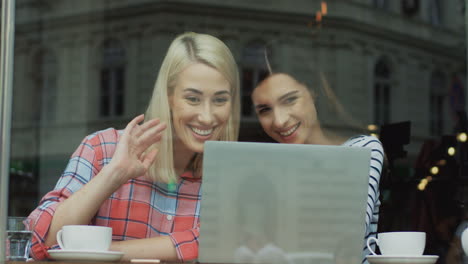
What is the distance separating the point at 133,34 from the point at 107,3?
0.57 m

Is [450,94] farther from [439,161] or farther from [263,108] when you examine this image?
[263,108]

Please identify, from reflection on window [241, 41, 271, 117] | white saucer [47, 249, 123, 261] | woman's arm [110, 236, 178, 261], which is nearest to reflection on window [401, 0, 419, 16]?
reflection on window [241, 41, 271, 117]

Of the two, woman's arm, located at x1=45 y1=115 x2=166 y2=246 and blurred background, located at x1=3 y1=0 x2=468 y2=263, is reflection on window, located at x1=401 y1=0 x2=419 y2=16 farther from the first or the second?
woman's arm, located at x1=45 y1=115 x2=166 y2=246

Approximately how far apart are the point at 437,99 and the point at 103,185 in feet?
13.1

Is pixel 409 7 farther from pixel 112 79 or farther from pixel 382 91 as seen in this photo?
pixel 112 79

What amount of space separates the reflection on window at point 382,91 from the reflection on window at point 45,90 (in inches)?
146

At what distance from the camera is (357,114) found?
20.6 ft

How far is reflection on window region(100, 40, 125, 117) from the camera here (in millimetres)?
7133

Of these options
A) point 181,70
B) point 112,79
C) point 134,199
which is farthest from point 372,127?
point 134,199

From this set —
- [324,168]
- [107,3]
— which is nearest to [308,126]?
[324,168]

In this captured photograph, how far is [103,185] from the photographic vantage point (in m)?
2.21

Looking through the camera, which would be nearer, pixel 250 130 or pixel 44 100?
pixel 250 130

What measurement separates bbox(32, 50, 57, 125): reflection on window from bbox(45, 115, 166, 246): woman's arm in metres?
5.98

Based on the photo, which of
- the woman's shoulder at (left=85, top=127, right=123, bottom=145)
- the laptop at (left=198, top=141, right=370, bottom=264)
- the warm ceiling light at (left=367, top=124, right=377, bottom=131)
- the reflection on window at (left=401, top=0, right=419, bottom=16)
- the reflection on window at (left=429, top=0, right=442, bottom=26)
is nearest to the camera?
the laptop at (left=198, top=141, right=370, bottom=264)
